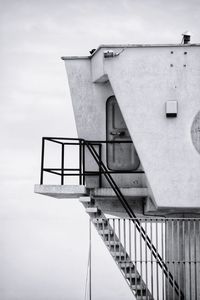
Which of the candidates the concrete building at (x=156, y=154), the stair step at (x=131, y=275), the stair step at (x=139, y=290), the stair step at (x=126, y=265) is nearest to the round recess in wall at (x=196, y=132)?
the concrete building at (x=156, y=154)

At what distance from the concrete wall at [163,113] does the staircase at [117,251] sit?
164 centimetres

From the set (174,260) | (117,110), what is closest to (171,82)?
(117,110)

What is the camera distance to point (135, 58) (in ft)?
62.2

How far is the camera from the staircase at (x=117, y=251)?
18.7 meters

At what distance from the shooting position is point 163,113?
18734mm

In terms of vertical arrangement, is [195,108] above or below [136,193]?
above

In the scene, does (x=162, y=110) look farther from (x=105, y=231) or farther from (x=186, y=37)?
(x=105, y=231)

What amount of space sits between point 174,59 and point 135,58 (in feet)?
3.52

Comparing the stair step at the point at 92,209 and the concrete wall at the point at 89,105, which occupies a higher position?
the concrete wall at the point at 89,105

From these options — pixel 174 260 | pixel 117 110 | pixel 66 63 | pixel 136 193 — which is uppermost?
pixel 66 63

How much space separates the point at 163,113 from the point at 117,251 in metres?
4.02

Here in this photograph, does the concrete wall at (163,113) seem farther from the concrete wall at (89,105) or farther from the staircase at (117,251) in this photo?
the staircase at (117,251)

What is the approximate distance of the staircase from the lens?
1869 centimetres

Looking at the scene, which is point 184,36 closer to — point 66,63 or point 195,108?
point 195,108
